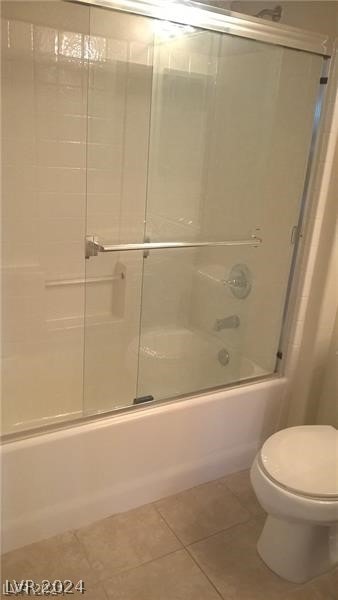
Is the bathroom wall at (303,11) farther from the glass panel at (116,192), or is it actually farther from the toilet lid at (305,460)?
the toilet lid at (305,460)

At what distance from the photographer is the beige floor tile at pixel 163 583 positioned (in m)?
1.51

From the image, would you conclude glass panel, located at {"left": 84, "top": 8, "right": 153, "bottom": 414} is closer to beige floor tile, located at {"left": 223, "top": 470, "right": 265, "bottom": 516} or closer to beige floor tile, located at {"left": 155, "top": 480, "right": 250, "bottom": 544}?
beige floor tile, located at {"left": 155, "top": 480, "right": 250, "bottom": 544}

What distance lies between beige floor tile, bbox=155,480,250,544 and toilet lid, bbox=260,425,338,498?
42cm

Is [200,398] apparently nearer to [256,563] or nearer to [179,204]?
[256,563]

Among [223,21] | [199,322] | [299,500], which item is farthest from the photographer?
[199,322]

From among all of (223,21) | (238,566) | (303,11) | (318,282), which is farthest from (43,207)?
(238,566)

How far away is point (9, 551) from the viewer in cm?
162

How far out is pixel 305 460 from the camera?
5.26ft

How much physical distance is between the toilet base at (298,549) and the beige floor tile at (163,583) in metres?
0.25

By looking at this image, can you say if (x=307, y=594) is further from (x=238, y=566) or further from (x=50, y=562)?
(x=50, y=562)

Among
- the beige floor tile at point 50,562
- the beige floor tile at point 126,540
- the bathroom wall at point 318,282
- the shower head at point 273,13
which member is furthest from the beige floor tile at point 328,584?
the shower head at point 273,13

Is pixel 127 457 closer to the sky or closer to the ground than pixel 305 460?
closer to the ground

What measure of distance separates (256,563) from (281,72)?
6.25 ft

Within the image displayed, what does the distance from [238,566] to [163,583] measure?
11.1 inches
